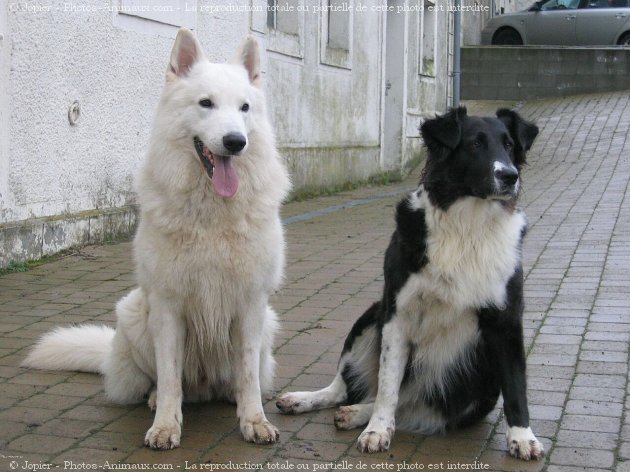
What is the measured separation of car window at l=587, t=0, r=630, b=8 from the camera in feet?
87.6

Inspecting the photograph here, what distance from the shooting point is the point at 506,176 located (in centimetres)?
414

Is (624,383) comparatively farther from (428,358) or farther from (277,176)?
(277,176)

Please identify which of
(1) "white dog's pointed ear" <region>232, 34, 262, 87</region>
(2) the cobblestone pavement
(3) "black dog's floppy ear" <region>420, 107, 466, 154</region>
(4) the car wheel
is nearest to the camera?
(2) the cobblestone pavement

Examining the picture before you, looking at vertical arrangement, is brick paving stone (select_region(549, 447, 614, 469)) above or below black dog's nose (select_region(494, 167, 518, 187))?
below

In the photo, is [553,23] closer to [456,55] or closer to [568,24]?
[568,24]

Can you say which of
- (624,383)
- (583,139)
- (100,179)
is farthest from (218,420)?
(583,139)

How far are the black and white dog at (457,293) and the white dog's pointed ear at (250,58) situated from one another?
932mm

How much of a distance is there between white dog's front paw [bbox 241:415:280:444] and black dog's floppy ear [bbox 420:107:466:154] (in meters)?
1.51

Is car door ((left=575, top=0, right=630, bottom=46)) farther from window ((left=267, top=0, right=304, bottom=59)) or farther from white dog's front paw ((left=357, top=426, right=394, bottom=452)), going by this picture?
white dog's front paw ((left=357, top=426, right=394, bottom=452))

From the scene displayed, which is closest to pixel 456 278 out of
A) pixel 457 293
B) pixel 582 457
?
pixel 457 293

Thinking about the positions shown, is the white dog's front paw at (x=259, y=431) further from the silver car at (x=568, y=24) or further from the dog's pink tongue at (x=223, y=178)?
the silver car at (x=568, y=24)

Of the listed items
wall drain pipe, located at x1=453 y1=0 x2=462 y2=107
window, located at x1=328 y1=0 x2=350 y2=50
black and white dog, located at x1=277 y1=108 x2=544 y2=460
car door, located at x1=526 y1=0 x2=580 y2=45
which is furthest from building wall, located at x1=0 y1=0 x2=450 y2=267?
car door, located at x1=526 y1=0 x2=580 y2=45

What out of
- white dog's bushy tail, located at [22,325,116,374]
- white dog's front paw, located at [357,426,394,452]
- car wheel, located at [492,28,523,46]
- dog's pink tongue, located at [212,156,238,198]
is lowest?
white dog's front paw, located at [357,426,394,452]

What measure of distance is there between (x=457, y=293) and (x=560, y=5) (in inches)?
996
